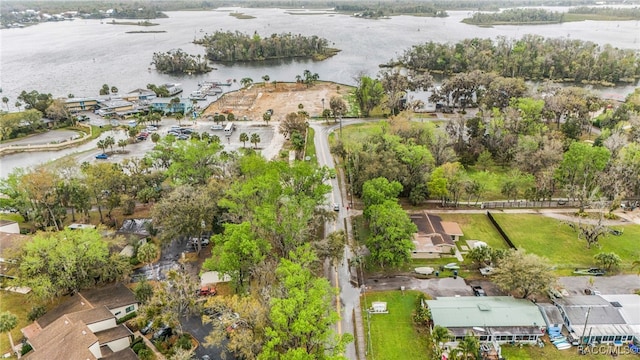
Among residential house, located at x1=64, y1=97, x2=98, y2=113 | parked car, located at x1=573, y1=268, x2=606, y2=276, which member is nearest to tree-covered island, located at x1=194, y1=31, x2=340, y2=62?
residential house, located at x1=64, y1=97, x2=98, y2=113

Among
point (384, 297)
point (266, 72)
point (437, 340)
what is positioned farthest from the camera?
point (266, 72)

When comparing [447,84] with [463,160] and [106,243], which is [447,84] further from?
[106,243]

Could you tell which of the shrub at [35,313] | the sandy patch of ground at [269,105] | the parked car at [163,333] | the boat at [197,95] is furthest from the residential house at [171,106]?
the parked car at [163,333]

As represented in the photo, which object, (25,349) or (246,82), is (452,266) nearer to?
(25,349)

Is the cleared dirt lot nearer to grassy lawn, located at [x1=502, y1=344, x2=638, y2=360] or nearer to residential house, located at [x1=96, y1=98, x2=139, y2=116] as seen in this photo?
residential house, located at [x1=96, y1=98, x2=139, y2=116]

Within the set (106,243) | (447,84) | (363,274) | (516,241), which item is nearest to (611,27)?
(447,84)
